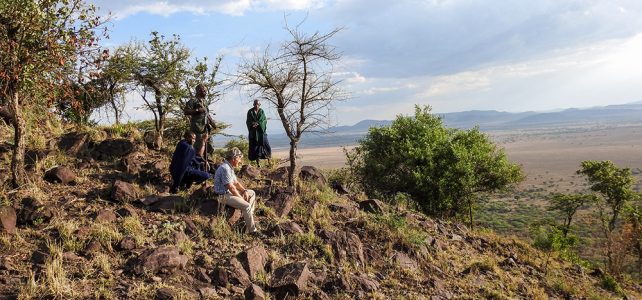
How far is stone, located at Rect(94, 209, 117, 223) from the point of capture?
28.9ft

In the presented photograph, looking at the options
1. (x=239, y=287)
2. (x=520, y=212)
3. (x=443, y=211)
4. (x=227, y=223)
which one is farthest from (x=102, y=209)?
(x=520, y=212)

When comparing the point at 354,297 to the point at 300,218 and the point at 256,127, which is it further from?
the point at 256,127

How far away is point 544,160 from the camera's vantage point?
528 ft

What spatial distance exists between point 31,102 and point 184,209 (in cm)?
527

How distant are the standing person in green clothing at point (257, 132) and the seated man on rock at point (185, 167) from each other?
11.3 ft

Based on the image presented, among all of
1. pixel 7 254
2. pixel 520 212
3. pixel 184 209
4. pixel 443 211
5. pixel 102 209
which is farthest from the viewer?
pixel 520 212

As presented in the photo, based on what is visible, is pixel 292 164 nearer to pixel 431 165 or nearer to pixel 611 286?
pixel 431 165

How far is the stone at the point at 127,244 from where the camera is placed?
8.11m

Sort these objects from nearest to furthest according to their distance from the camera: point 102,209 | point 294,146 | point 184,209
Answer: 1. point 102,209
2. point 184,209
3. point 294,146

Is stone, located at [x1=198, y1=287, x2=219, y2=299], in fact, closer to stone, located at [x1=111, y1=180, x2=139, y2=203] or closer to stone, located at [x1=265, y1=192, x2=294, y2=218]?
stone, located at [x1=265, y1=192, x2=294, y2=218]

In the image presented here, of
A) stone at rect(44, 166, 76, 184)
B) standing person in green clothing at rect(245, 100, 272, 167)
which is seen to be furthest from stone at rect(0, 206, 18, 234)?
standing person in green clothing at rect(245, 100, 272, 167)

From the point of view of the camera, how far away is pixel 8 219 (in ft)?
26.5

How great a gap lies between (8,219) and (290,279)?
5.45 meters

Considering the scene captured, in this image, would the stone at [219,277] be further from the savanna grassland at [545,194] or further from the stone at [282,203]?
the savanna grassland at [545,194]
